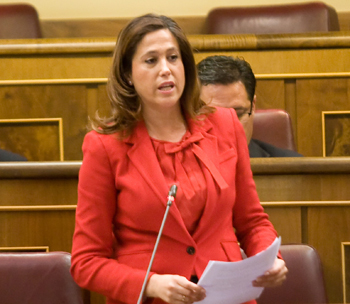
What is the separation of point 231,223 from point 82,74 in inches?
27.3

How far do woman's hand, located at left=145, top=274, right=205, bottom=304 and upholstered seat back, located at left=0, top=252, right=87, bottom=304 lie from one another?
0.58 ft

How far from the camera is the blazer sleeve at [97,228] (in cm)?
48

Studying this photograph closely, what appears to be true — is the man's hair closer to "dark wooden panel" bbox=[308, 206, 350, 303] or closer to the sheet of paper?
"dark wooden panel" bbox=[308, 206, 350, 303]

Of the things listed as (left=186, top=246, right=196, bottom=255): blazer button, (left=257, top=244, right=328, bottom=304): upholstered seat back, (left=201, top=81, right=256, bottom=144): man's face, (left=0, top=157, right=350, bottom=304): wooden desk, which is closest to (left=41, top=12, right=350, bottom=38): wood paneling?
(left=201, top=81, right=256, bottom=144): man's face

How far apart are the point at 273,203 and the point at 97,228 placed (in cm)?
30

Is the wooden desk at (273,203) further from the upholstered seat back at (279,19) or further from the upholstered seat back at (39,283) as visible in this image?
the upholstered seat back at (279,19)

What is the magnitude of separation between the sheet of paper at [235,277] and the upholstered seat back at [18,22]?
1.08 m

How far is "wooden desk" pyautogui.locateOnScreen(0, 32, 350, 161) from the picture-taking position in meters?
1.12

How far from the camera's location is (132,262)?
49 centimetres

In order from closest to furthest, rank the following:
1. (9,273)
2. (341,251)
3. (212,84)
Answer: (9,273) → (341,251) → (212,84)

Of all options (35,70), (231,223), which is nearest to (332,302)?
(231,223)

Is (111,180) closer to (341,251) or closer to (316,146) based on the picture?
(341,251)

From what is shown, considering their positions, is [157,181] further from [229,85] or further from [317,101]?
[317,101]

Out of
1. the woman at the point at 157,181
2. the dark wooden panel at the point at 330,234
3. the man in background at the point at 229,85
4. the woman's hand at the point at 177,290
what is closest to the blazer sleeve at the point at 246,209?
the woman at the point at 157,181
